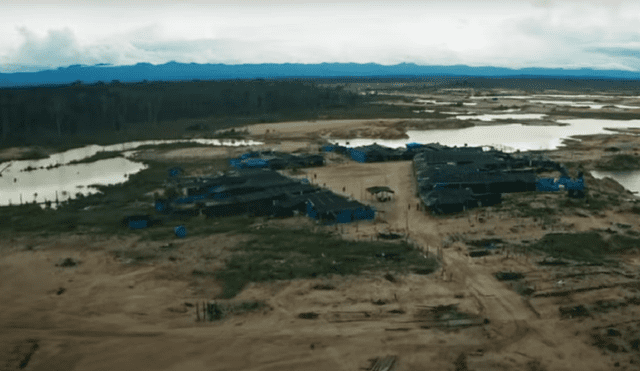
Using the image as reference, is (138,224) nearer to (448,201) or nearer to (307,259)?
(307,259)

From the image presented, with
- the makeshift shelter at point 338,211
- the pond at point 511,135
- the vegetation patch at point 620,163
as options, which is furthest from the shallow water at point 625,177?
the makeshift shelter at point 338,211

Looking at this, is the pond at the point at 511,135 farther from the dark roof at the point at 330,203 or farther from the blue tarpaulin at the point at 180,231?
the blue tarpaulin at the point at 180,231

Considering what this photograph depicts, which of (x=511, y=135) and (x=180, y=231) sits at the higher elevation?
(x=511, y=135)

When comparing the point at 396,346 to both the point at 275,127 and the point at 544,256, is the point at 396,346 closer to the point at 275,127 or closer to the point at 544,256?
the point at 544,256

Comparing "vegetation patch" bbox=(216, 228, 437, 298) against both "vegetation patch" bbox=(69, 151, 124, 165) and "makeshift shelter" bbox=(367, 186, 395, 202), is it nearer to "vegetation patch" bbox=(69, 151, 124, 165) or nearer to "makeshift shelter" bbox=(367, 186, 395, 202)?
"makeshift shelter" bbox=(367, 186, 395, 202)

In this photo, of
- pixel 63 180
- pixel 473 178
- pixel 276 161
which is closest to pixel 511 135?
pixel 276 161

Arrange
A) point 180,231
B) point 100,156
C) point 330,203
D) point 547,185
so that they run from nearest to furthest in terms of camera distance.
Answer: point 180,231 < point 330,203 < point 547,185 < point 100,156
